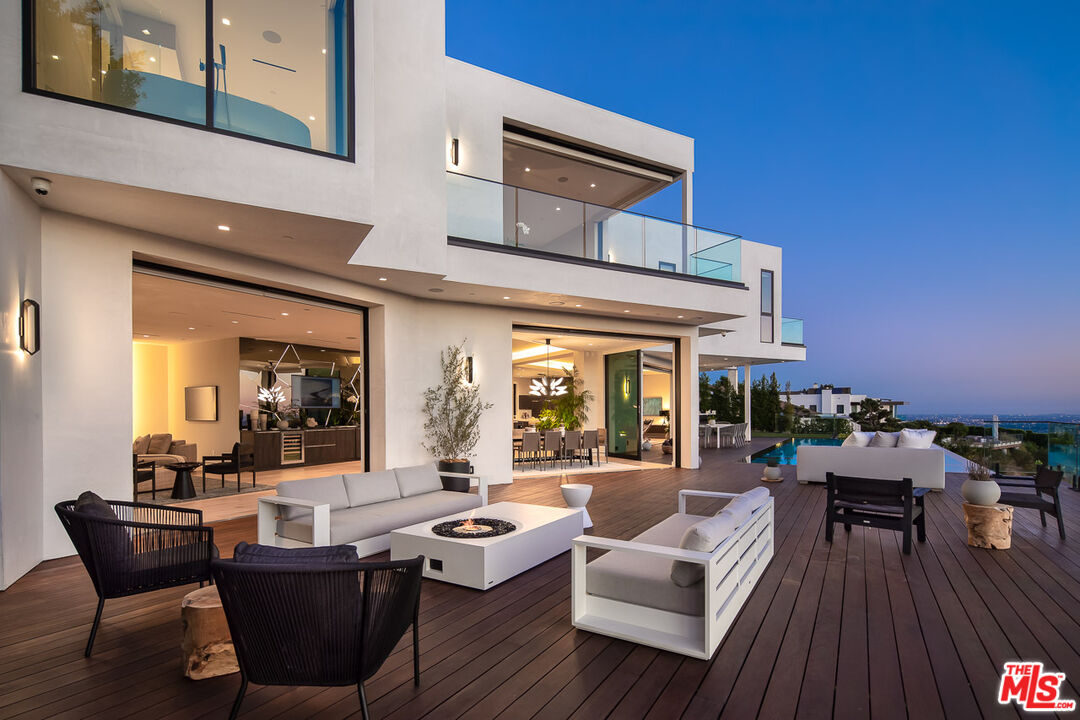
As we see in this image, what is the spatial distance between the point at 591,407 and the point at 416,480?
29.5 ft

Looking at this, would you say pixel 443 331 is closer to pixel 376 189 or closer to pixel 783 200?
pixel 376 189

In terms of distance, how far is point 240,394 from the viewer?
38.4 feet

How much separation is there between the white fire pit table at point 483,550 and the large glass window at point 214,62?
3.63m

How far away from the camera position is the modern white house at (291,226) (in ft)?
12.7

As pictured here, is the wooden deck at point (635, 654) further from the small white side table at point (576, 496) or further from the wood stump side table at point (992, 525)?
the small white side table at point (576, 496)

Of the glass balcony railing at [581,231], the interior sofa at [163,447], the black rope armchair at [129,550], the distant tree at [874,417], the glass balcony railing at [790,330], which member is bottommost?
the distant tree at [874,417]

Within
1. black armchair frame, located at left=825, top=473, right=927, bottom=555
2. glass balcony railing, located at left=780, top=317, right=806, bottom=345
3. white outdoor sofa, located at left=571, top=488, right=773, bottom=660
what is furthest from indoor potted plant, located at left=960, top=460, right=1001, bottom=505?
glass balcony railing, located at left=780, top=317, right=806, bottom=345

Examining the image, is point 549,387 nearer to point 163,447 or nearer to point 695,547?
point 163,447

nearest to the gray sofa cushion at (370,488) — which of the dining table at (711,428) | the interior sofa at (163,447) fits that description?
the interior sofa at (163,447)

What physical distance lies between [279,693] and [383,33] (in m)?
6.63

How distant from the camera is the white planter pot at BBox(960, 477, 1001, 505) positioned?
15.8 ft

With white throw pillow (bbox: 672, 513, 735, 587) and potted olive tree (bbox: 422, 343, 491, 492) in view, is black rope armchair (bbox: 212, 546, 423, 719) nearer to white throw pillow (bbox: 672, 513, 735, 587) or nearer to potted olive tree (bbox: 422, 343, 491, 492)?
white throw pillow (bbox: 672, 513, 735, 587)

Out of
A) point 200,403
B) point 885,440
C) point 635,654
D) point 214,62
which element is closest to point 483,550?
point 635,654

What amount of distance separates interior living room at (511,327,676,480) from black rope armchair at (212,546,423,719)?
27.3 ft
